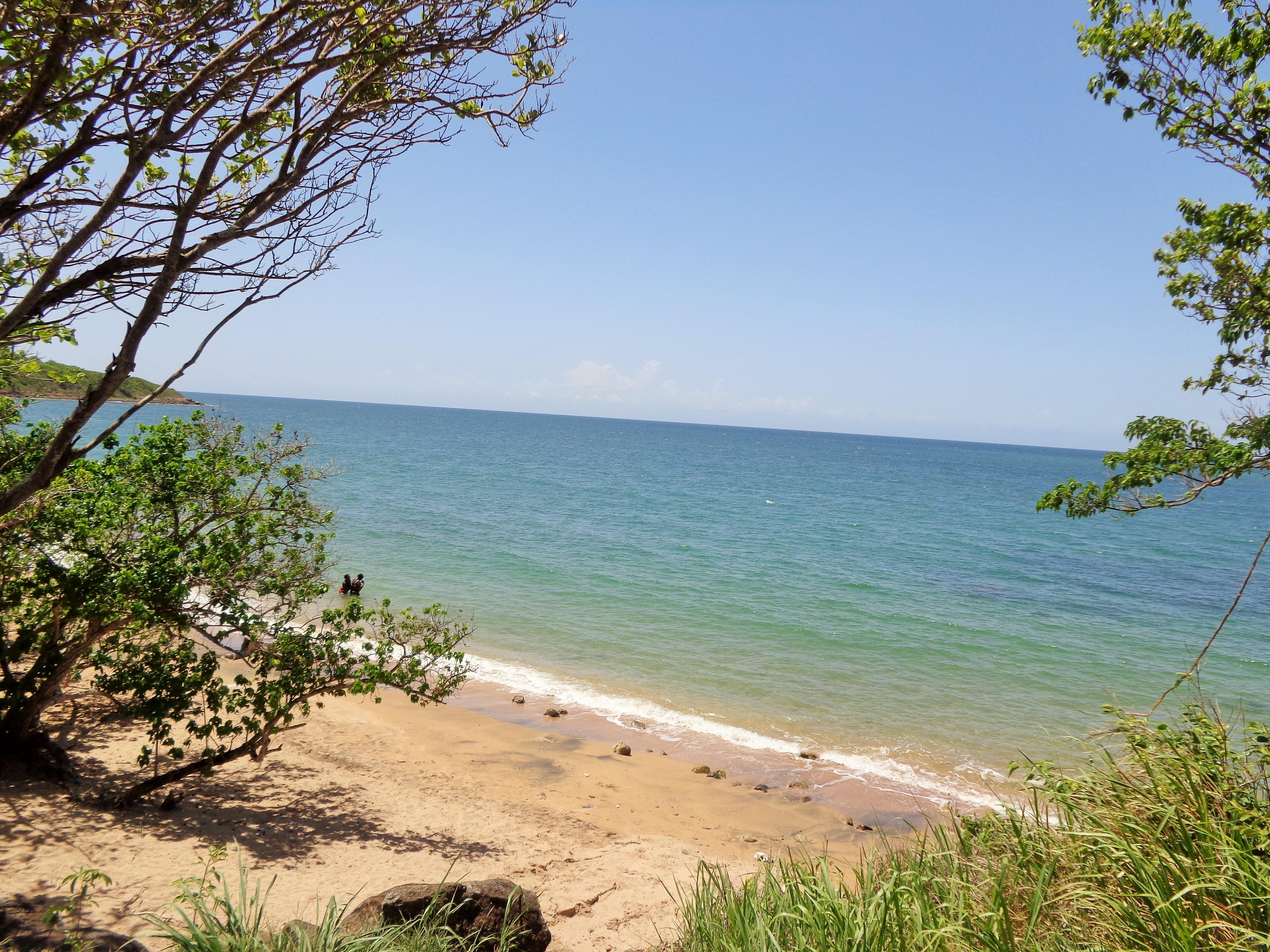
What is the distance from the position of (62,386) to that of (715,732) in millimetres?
10446

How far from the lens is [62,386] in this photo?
6.71m

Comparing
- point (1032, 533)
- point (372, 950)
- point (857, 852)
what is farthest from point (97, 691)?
point (1032, 533)

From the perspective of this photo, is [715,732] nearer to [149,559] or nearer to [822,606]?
[149,559]

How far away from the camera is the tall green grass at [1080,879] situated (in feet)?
Result: 12.0

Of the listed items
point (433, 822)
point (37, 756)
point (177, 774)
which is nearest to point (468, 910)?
point (433, 822)

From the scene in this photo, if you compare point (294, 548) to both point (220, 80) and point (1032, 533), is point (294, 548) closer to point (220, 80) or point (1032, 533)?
point (220, 80)

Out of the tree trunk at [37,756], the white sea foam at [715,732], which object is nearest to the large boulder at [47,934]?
the tree trunk at [37,756]

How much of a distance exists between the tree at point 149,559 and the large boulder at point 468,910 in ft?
9.60

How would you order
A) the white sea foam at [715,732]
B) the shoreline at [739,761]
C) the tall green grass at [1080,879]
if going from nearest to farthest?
the tall green grass at [1080,879]
the shoreline at [739,761]
the white sea foam at [715,732]

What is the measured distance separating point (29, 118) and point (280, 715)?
5.78 meters

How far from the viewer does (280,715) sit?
7438 mm

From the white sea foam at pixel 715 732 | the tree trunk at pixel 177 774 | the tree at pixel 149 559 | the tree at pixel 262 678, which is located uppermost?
the tree at pixel 149 559

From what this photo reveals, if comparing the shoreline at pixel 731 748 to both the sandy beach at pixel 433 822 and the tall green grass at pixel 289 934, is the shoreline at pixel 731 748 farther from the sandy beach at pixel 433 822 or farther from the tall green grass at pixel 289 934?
the tall green grass at pixel 289 934

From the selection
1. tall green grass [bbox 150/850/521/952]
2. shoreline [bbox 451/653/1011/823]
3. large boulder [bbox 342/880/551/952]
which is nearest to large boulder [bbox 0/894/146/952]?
tall green grass [bbox 150/850/521/952]
